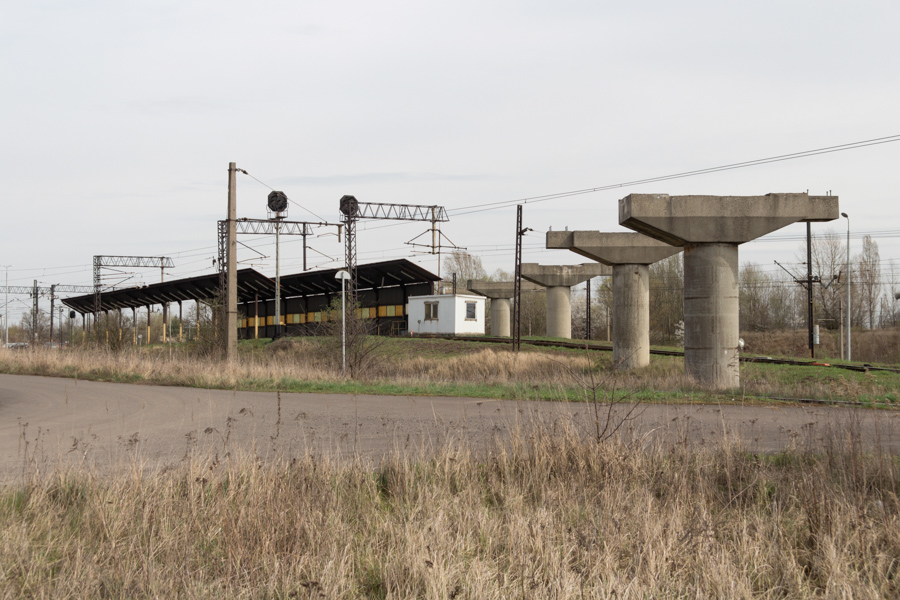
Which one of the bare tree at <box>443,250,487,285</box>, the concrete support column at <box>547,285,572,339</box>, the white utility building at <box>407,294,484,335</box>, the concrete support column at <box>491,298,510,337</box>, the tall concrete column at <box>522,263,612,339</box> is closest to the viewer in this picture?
the tall concrete column at <box>522,263,612,339</box>

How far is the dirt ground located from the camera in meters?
7.60

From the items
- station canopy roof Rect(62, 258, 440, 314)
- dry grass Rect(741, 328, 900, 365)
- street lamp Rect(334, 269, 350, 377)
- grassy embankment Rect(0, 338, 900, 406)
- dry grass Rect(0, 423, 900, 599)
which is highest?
station canopy roof Rect(62, 258, 440, 314)

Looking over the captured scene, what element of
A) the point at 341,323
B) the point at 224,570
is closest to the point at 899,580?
the point at 224,570

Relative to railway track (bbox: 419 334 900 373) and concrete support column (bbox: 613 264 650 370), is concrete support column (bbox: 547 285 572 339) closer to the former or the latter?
railway track (bbox: 419 334 900 373)

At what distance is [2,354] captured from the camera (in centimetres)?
3356

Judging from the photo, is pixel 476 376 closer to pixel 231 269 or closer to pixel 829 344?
pixel 231 269

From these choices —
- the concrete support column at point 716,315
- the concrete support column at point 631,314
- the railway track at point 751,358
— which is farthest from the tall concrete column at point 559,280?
the concrete support column at point 716,315

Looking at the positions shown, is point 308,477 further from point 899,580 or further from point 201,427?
point 201,427

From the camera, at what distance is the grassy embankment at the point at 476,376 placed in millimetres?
15742

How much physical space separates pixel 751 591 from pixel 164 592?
3.36 meters

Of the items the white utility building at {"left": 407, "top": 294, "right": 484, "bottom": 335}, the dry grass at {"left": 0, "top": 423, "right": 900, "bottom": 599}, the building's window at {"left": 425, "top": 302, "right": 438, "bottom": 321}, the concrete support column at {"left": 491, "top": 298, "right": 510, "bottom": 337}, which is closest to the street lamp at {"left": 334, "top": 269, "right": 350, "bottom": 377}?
the dry grass at {"left": 0, "top": 423, "right": 900, "bottom": 599}

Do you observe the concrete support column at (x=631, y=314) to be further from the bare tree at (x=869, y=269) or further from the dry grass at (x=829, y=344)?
the bare tree at (x=869, y=269)

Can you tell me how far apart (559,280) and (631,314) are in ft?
76.7

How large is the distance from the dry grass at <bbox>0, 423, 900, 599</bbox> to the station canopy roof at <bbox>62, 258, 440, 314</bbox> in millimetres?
46349
